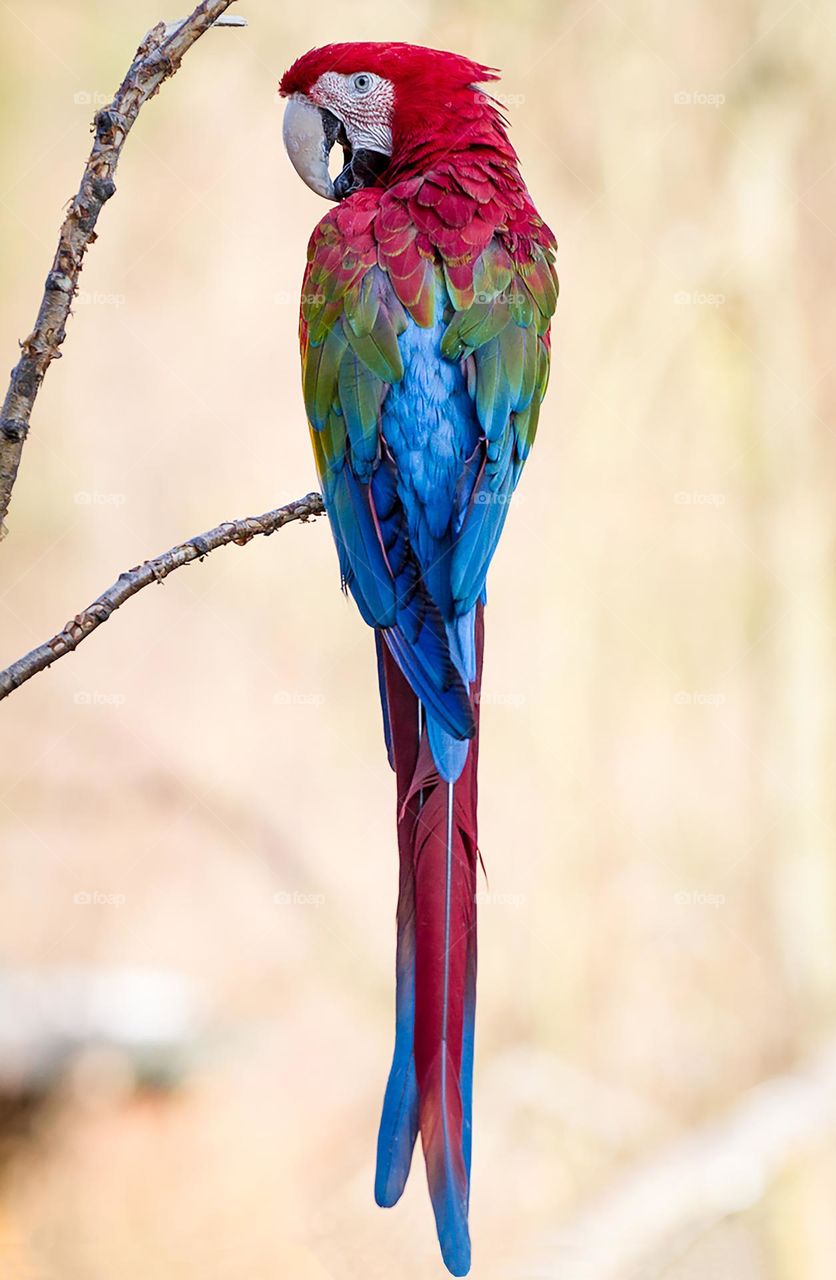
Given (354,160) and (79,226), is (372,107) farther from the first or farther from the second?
(79,226)

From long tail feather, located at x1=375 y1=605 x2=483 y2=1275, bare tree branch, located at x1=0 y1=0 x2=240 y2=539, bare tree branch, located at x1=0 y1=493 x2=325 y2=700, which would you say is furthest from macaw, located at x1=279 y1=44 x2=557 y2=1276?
bare tree branch, located at x1=0 y1=0 x2=240 y2=539

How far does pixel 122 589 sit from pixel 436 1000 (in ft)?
1.23

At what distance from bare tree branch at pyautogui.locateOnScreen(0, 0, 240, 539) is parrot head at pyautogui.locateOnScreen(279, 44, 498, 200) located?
1.66 ft

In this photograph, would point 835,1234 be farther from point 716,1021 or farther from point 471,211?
point 471,211

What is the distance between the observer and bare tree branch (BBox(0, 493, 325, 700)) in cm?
77

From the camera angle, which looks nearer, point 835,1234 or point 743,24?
point 835,1234

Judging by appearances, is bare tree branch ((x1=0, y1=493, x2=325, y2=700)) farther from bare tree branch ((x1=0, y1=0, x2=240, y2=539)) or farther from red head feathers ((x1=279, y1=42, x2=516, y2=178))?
red head feathers ((x1=279, y1=42, x2=516, y2=178))

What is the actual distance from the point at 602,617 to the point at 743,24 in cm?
101

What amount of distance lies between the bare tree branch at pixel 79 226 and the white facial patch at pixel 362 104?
537mm

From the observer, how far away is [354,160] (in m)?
1.33

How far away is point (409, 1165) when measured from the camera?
880mm

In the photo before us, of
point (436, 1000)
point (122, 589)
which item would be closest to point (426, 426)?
point (122, 589)

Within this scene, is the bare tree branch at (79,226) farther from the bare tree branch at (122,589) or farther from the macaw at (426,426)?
the macaw at (426,426)

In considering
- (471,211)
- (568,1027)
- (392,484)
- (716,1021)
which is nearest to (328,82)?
(471,211)
